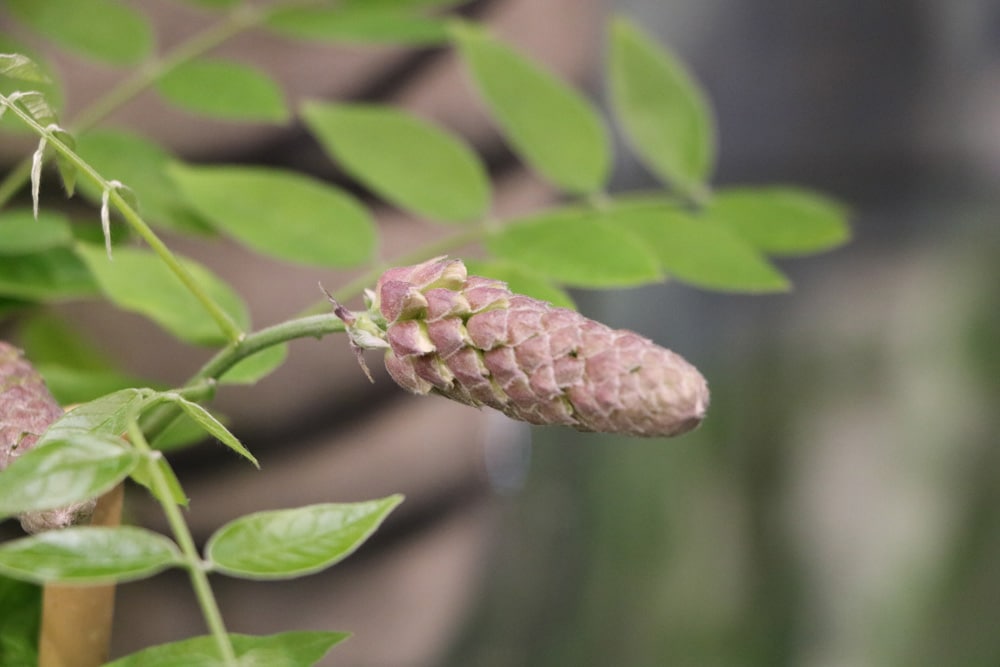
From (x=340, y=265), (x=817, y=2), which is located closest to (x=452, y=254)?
(x=340, y=265)

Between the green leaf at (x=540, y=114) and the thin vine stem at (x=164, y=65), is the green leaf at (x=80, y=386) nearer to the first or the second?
the thin vine stem at (x=164, y=65)

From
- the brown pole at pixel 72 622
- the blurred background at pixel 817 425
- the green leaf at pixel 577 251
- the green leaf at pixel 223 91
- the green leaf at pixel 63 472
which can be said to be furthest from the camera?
the blurred background at pixel 817 425

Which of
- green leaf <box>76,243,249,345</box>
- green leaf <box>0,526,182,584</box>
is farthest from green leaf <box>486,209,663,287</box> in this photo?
green leaf <box>0,526,182,584</box>

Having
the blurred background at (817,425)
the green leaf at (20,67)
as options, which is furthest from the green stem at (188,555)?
the blurred background at (817,425)

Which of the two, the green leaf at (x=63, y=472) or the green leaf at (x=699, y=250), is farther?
the green leaf at (x=699, y=250)

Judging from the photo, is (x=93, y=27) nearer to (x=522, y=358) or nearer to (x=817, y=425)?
(x=522, y=358)

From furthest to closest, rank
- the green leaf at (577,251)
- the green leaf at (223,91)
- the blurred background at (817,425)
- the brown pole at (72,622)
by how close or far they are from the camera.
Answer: the blurred background at (817,425)
the green leaf at (223,91)
the green leaf at (577,251)
the brown pole at (72,622)

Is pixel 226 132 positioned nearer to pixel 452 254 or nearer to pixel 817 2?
pixel 452 254

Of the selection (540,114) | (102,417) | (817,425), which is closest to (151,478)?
(102,417)
